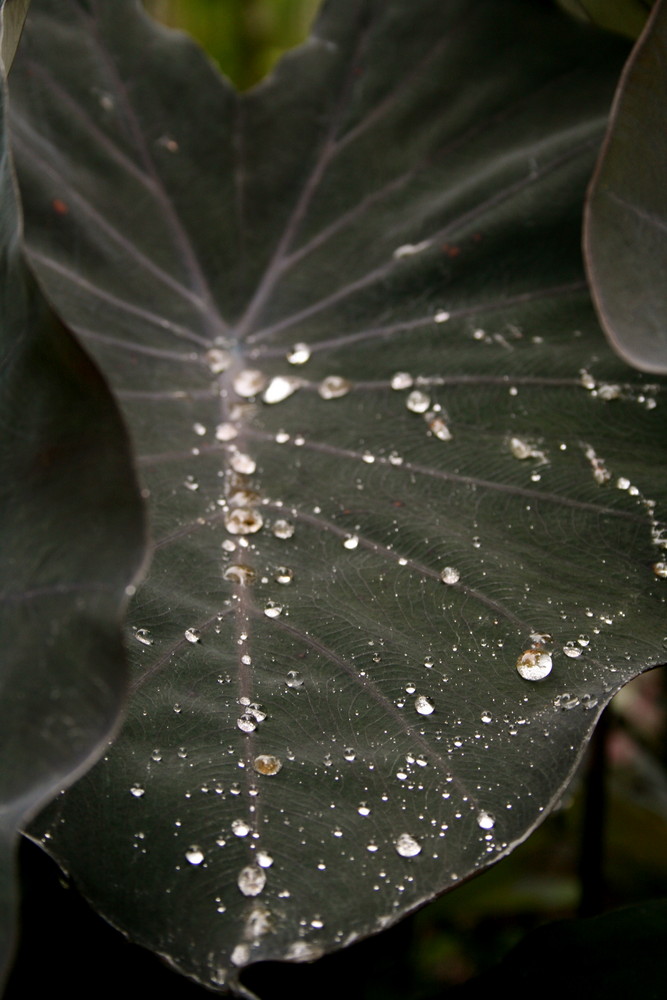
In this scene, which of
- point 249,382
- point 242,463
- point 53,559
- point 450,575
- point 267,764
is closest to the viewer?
point 53,559

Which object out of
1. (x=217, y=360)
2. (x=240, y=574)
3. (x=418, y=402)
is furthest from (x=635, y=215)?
(x=217, y=360)

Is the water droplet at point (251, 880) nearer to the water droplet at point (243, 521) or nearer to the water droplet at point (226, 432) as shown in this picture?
the water droplet at point (243, 521)

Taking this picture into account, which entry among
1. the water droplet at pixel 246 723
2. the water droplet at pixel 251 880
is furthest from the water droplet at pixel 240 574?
the water droplet at pixel 251 880

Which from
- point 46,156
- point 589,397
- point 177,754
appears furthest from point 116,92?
point 177,754

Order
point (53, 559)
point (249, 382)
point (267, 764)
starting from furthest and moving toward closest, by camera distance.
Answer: point (249, 382) → point (267, 764) → point (53, 559)

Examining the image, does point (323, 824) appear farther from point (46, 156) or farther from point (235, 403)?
point (46, 156)

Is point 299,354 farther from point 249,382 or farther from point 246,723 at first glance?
point 246,723
